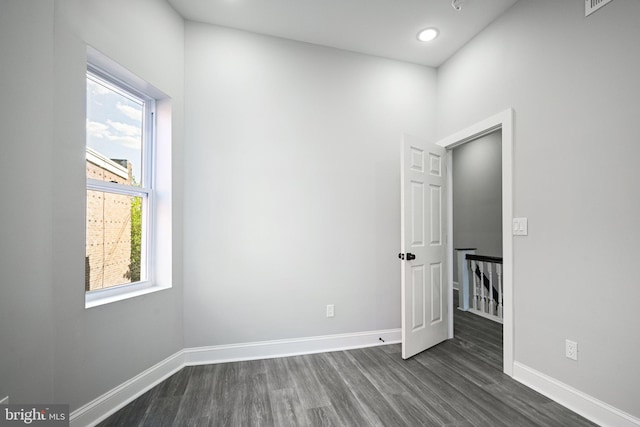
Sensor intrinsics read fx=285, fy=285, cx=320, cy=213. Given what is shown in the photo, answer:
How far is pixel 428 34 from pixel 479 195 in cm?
338

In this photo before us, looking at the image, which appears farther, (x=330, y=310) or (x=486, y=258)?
(x=486, y=258)

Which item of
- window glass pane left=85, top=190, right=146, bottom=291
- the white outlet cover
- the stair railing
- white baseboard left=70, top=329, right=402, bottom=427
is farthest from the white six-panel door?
window glass pane left=85, top=190, right=146, bottom=291

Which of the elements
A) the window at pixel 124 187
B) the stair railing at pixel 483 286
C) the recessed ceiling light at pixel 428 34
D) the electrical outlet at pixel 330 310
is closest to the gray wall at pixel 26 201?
the window at pixel 124 187

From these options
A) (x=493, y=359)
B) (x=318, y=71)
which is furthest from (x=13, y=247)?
(x=493, y=359)

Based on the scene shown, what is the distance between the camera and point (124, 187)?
2.05 m

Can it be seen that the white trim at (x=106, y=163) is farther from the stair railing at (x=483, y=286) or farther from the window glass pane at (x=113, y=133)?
the stair railing at (x=483, y=286)

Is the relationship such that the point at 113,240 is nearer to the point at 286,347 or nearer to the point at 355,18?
the point at 286,347

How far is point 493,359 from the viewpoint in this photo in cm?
254

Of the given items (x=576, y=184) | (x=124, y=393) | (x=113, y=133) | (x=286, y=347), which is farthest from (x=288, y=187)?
(x=576, y=184)

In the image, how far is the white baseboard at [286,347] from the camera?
2463 mm

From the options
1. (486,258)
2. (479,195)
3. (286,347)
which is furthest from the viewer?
(479,195)

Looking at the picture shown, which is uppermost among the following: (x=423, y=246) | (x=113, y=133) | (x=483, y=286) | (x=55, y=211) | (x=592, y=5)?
(x=592, y=5)

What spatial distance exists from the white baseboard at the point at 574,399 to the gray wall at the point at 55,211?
9.17ft

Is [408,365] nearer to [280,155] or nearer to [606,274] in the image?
[606,274]
